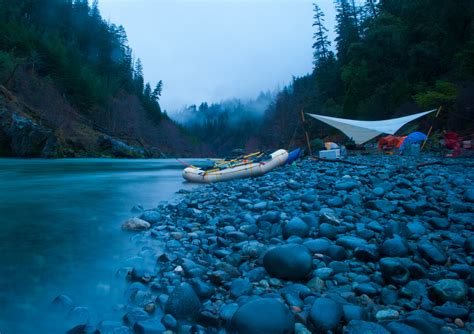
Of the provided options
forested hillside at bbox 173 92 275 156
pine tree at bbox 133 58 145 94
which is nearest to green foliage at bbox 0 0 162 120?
pine tree at bbox 133 58 145 94

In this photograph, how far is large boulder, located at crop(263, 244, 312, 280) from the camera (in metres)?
2.45

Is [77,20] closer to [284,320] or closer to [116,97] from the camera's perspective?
[116,97]

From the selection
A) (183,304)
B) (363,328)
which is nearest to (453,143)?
(363,328)

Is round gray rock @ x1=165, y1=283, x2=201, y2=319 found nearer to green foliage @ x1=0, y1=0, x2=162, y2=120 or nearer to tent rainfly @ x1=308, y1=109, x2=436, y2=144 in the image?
tent rainfly @ x1=308, y1=109, x2=436, y2=144

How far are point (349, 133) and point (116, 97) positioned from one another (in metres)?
68.3

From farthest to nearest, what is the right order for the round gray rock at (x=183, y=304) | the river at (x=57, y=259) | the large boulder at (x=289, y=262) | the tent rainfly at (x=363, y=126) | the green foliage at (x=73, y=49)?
the green foliage at (x=73, y=49) < the tent rainfly at (x=363, y=126) < the large boulder at (x=289, y=262) < the river at (x=57, y=259) < the round gray rock at (x=183, y=304)

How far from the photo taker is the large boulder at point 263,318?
1.76m

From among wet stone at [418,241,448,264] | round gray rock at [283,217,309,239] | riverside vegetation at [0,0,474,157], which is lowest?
wet stone at [418,241,448,264]

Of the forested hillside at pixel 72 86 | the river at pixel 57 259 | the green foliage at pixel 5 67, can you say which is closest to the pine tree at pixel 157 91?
the forested hillside at pixel 72 86

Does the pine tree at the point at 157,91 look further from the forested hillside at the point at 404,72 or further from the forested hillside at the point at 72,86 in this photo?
the forested hillside at the point at 404,72

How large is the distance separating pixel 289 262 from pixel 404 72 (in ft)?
104

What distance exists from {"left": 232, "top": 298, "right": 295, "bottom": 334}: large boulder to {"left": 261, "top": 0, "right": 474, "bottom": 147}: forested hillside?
18.1m

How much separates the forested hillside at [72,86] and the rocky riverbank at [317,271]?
32535 mm

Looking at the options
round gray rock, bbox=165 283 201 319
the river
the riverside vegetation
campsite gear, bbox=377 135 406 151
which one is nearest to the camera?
round gray rock, bbox=165 283 201 319
